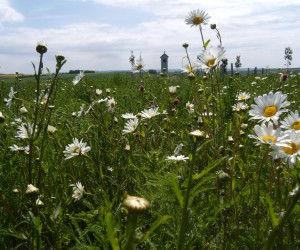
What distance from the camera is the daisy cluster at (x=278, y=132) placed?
0.89 m

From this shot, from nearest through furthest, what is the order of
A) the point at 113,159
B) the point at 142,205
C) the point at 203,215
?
the point at 142,205 < the point at 203,215 < the point at 113,159

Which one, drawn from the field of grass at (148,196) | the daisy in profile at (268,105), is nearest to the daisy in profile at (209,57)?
the field of grass at (148,196)

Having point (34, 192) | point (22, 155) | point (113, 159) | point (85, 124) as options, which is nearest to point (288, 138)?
point (34, 192)

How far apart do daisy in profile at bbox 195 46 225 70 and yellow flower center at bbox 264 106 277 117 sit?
517mm

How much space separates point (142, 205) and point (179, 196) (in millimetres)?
270

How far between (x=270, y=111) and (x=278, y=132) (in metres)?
0.34

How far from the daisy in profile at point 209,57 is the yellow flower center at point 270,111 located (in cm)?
52

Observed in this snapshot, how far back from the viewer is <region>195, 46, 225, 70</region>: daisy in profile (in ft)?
5.77

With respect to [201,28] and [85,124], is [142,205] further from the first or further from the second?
[85,124]

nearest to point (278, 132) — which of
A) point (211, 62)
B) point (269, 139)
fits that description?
point (269, 139)

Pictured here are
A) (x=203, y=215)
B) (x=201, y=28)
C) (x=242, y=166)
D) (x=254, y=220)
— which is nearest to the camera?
(x=203, y=215)

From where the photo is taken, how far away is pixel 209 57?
178 centimetres

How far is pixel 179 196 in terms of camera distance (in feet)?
2.55

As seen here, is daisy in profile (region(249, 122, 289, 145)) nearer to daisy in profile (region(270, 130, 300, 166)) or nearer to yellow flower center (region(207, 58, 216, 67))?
daisy in profile (region(270, 130, 300, 166))
